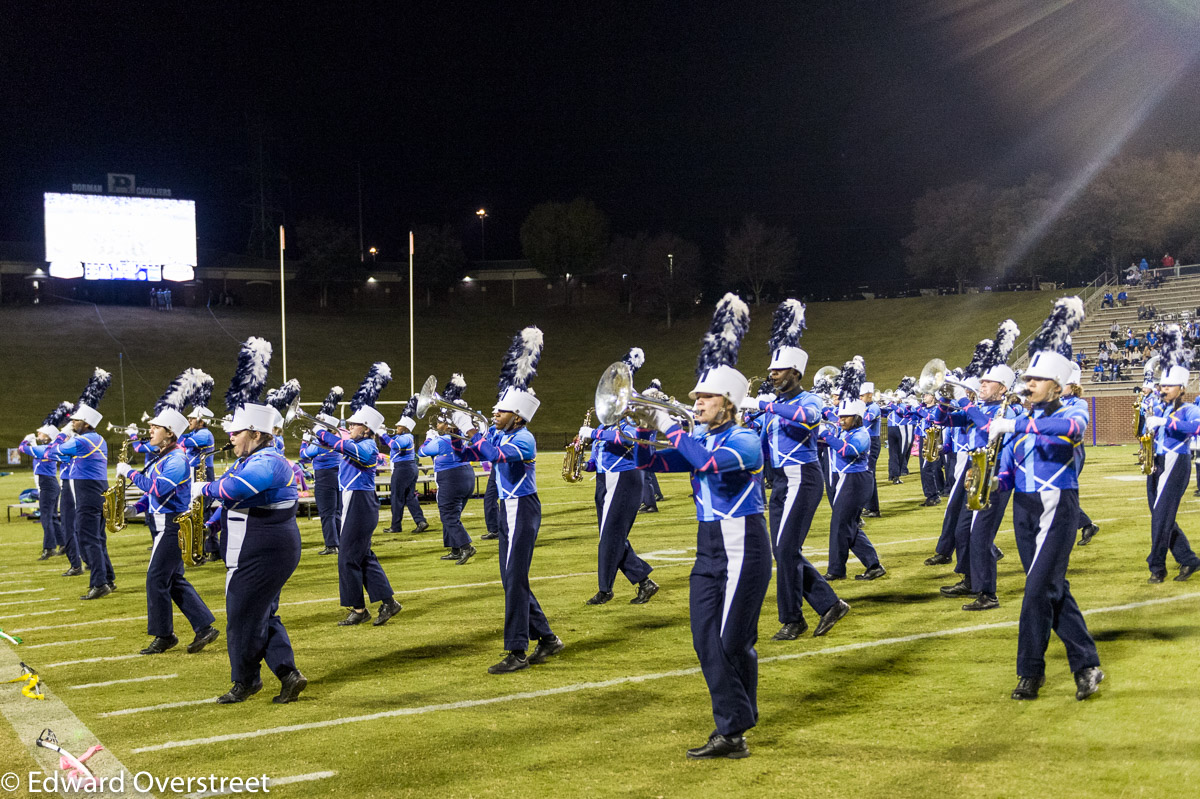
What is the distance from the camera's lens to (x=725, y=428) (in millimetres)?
5348

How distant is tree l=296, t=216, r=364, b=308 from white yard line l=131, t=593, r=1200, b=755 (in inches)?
2373

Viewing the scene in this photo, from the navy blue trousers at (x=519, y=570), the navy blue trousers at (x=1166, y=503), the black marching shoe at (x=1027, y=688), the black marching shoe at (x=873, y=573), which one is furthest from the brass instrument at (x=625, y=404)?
the navy blue trousers at (x=1166, y=503)

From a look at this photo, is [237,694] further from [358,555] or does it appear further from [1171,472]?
[1171,472]

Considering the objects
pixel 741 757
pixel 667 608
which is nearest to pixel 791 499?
pixel 667 608

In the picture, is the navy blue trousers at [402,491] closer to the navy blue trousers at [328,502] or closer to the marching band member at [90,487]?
the navy blue trousers at [328,502]

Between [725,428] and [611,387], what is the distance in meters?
0.86

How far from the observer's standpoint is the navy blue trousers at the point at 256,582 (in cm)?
625

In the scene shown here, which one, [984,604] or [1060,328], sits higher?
[1060,328]

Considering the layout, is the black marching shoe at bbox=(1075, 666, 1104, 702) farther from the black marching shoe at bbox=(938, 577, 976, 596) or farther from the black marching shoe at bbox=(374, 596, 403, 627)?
the black marching shoe at bbox=(374, 596, 403, 627)

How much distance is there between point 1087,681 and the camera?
5758 mm

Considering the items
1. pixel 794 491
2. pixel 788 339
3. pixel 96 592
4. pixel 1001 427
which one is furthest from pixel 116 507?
pixel 1001 427

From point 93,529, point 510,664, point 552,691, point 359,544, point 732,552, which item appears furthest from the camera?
point 93,529

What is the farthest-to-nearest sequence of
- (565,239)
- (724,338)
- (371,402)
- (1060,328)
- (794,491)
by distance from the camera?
(565,239) → (371,402) → (1060,328) → (794,491) → (724,338)

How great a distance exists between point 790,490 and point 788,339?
139cm
